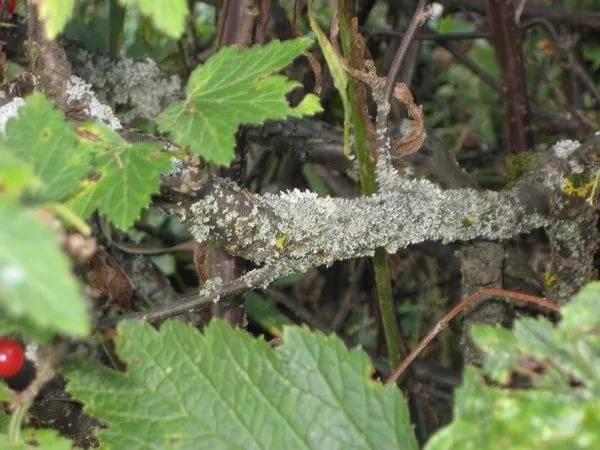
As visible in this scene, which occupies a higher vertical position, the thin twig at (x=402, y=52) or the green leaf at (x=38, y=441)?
the thin twig at (x=402, y=52)

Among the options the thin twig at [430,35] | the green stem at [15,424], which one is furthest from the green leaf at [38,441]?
the thin twig at [430,35]

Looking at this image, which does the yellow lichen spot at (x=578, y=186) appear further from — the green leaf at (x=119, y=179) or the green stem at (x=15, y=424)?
the green stem at (x=15, y=424)

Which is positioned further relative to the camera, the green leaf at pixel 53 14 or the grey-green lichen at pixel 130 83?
the grey-green lichen at pixel 130 83

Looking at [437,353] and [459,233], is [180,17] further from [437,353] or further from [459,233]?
[437,353]

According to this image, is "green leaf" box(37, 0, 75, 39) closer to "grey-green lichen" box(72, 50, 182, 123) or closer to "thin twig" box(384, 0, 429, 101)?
"thin twig" box(384, 0, 429, 101)

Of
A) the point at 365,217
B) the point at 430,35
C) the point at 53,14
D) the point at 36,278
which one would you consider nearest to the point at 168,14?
the point at 53,14

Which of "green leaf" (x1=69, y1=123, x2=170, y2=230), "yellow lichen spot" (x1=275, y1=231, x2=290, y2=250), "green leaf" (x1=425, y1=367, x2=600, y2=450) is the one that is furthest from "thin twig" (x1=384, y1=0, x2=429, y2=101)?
"green leaf" (x1=425, y1=367, x2=600, y2=450)

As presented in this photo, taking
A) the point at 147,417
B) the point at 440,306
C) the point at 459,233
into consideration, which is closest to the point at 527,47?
the point at 440,306
